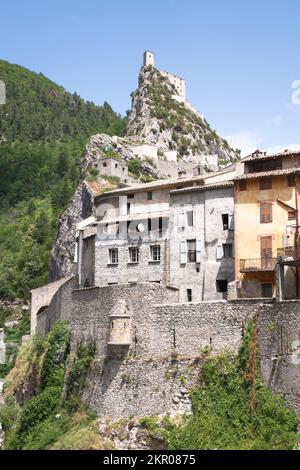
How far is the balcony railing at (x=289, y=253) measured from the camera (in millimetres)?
48562

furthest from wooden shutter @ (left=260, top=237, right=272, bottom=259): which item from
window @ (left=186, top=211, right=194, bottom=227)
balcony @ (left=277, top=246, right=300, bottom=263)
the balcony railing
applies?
window @ (left=186, top=211, right=194, bottom=227)

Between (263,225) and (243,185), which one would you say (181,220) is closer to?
(243,185)

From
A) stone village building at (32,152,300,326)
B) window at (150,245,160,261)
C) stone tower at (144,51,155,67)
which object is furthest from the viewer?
stone tower at (144,51,155,67)

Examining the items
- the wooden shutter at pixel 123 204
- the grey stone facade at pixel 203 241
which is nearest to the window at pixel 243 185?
the grey stone facade at pixel 203 241

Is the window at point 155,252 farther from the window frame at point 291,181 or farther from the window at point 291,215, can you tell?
the window frame at point 291,181

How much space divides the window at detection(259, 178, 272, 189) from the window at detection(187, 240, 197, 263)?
7.19 metres

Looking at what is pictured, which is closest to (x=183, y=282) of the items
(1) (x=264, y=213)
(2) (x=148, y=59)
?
(1) (x=264, y=213)

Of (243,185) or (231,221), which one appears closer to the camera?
(243,185)

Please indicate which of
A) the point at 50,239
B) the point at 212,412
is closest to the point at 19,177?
the point at 50,239

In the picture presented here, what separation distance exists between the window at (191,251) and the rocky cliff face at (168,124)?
6471 centimetres

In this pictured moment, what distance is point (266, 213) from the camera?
52.6 metres

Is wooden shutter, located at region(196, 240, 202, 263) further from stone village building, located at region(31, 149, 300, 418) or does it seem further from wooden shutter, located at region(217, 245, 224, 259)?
wooden shutter, located at region(217, 245, 224, 259)

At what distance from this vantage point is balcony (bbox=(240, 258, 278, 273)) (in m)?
51.1

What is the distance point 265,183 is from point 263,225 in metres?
2.96
